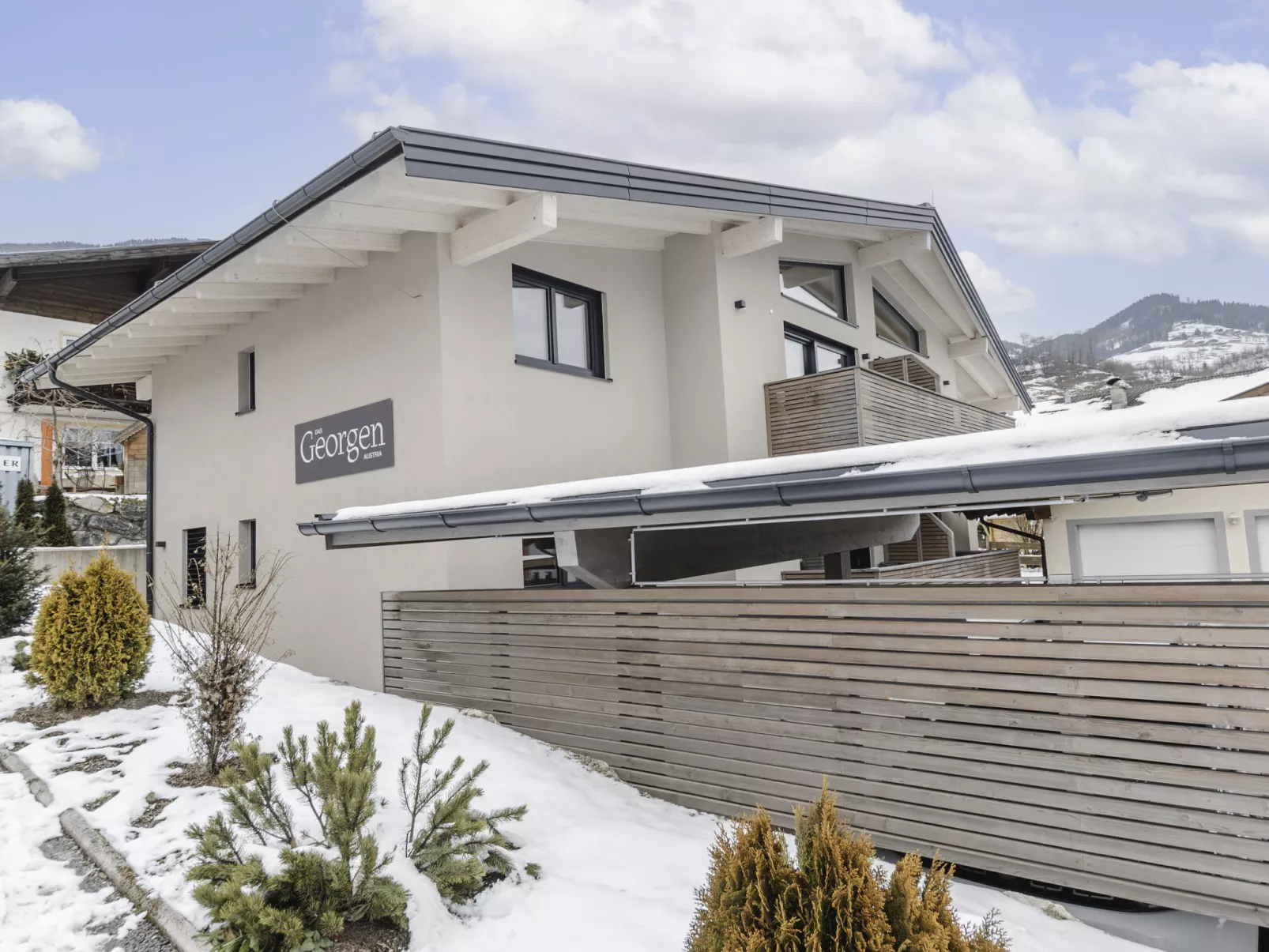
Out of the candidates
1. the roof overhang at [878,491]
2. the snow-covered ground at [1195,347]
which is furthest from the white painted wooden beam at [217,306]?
the snow-covered ground at [1195,347]

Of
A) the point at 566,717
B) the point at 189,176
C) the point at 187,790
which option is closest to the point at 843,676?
the point at 566,717

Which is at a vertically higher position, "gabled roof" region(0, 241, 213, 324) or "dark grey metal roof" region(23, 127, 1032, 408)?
"gabled roof" region(0, 241, 213, 324)

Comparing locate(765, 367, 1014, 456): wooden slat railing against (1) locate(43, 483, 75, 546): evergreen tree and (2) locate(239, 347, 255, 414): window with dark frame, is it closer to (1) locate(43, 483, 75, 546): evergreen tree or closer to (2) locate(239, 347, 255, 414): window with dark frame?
(2) locate(239, 347, 255, 414): window with dark frame

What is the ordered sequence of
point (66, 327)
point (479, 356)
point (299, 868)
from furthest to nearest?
1. point (66, 327)
2. point (479, 356)
3. point (299, 868)

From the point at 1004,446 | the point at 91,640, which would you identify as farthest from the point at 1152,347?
the point at 91,640

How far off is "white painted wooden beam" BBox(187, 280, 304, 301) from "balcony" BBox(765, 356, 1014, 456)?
237 inches

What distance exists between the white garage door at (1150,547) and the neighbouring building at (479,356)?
11.3 feet

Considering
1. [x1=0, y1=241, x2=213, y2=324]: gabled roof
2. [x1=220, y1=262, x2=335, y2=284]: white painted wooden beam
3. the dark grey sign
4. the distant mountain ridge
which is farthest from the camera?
the distant mountain ridge

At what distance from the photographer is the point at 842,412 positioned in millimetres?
10281

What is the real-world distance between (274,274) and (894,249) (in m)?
9.23

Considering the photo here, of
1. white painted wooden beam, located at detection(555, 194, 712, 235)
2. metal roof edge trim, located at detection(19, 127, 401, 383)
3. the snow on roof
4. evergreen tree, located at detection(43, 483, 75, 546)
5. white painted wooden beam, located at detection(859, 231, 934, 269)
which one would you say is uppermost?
white painted wooden beam, located at detection(859, 231, 934, 269)

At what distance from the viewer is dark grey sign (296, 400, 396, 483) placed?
8859mm

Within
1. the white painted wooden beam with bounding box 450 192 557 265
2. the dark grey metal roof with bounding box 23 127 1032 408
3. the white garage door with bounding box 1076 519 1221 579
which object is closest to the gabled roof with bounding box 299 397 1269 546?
the dark grey metal roof with bounding box 23 127 1032 408

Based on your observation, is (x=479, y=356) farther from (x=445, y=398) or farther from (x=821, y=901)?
(x=821, y=901)
